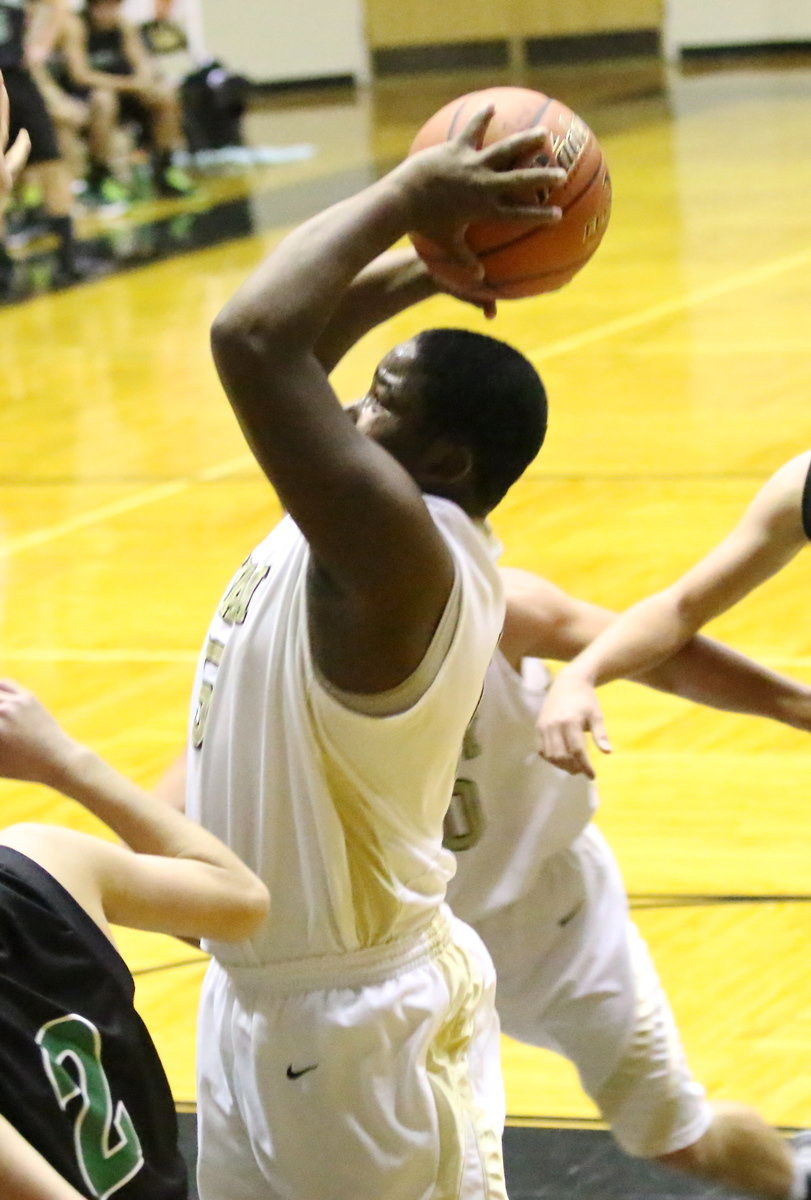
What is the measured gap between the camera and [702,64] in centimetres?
1930

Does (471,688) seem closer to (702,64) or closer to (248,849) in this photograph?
(248,849)

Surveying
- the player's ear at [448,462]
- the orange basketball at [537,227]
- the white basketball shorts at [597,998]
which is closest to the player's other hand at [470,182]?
the orange basketball at [537,227]

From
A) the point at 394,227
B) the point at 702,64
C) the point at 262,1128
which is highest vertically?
the point at 394,227

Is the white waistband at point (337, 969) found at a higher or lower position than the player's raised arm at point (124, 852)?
lower

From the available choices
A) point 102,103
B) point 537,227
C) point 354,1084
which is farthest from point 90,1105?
point 102,103

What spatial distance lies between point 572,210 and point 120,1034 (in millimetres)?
1058

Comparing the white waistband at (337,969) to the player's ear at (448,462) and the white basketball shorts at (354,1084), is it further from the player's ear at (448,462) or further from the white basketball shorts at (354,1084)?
the player's ear at (448,462)

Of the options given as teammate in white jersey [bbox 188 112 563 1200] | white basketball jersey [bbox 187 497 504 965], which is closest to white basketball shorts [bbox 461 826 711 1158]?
teammate in white jersey [bbox 188 112 563 1200]

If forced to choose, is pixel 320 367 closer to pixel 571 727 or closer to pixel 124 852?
pixel 124 852

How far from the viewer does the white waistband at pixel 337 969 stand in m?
2.08

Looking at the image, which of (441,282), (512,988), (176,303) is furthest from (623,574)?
(176,303)

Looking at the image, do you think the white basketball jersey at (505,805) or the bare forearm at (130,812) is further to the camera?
the white basketball jersey at (505,805)

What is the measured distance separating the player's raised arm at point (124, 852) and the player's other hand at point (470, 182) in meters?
0.62

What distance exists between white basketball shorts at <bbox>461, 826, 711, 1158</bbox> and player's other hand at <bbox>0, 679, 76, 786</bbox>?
41.3 inches
